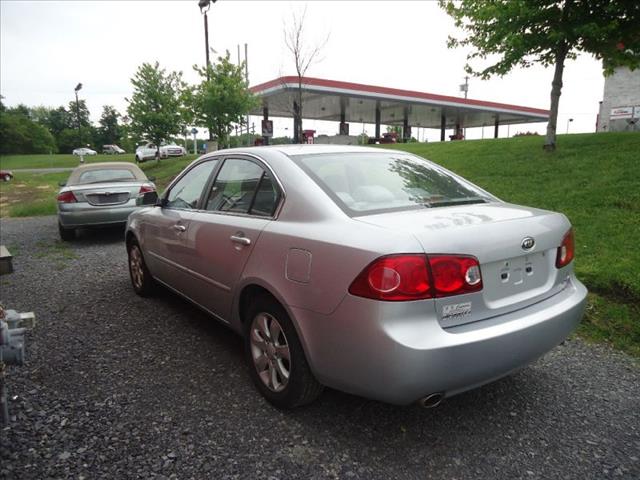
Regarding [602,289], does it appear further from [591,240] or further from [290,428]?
[290,428]

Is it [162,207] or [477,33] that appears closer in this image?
[162,207]

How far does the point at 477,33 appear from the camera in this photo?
1174 centimetres

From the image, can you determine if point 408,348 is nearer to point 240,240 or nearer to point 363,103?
point 240,240

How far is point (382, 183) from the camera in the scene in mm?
3018

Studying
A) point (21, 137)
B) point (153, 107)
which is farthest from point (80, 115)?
point (153, 107)

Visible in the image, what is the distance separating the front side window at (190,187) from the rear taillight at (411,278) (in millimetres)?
2133

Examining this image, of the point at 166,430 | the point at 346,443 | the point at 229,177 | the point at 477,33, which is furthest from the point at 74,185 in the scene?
the point at 477,33

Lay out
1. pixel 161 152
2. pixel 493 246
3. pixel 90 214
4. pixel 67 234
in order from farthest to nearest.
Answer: pixel 161 152
pixel 67 234
pixel 90 214
pixel 493 246

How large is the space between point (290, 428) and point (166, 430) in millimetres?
707

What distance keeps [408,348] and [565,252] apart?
135 centimetres

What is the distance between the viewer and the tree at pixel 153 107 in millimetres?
26594

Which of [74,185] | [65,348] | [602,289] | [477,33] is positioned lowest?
[65,348]

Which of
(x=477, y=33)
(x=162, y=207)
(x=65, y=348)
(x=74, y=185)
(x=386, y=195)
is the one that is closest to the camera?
(x=386, y=195)

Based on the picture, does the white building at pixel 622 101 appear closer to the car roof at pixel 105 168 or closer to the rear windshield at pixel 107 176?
the car roof at pixel 105 168
